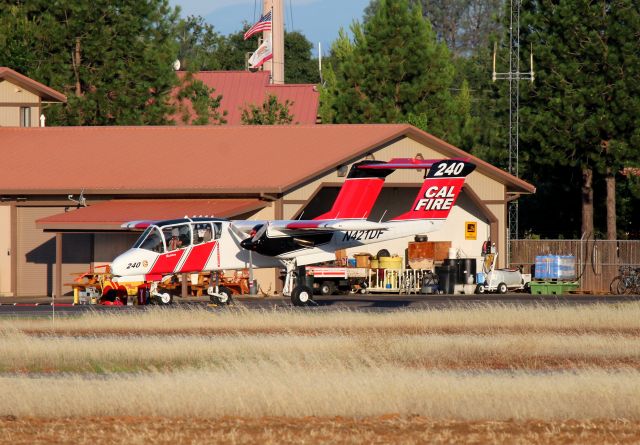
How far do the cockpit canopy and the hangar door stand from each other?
30.5 feet

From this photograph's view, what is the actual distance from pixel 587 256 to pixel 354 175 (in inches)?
556

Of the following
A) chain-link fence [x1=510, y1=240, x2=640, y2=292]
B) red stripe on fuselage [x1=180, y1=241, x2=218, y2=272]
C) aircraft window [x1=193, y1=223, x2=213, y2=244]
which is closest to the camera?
red stripe on fuselage [x1=180, y1=241, x2=218, y2=272]

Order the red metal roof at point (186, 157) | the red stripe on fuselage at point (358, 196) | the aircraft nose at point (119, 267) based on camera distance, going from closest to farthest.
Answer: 1. the aircraft nose at point (119, 267)
2. the red stripe on fuselage at point (358, 196)
3. the red metal roof at point (186, 157)

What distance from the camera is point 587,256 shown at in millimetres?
48688

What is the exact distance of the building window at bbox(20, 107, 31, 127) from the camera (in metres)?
50.4

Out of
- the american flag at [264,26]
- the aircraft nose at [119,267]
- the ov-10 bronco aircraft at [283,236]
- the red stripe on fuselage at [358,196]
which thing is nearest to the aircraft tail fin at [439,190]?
the ov-10 bronco aircraft at [283,236]

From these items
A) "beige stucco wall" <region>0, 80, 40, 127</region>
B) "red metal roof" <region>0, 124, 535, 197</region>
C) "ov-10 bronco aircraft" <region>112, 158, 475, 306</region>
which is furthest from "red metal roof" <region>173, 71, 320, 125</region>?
"ov-10 bronco aircraft" <region>112, 158, 475, 306</region>

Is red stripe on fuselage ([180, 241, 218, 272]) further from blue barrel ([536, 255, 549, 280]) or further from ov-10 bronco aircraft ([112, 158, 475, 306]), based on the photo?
blue barrel ([536, 255, 549, 280])

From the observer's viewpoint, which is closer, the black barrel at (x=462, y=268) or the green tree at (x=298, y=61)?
the black barrel at (x=462, y=268)

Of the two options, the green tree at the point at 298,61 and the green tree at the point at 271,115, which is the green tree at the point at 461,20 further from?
the green tree at the point at 271,115

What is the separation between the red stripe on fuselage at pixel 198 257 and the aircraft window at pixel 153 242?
86 cm

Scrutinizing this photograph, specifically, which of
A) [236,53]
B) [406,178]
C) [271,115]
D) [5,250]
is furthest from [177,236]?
[236,53]

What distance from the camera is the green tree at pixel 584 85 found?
51750 millimetres

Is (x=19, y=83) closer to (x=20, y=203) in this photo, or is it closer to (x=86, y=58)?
(x=20, y=203)
